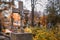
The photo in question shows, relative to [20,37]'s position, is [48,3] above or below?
above

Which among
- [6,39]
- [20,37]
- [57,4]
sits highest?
[57,4]

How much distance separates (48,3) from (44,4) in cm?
87

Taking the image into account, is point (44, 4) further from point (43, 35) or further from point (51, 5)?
point (43, 35)

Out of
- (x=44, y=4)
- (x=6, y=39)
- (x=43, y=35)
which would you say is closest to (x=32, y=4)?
(x=44, y=4)

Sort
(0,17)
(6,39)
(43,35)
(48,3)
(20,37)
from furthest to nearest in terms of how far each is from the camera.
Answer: (0,17), (48,3), (6,39), (43,35), (20,37)

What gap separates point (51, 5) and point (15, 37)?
9.40 meters

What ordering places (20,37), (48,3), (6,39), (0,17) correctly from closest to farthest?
(20,37), (6,39), (48,3), (0,17)

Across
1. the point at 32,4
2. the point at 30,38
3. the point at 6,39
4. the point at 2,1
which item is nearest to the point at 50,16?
the point at 32,4

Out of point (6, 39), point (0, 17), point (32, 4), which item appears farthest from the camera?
point (0, 17)

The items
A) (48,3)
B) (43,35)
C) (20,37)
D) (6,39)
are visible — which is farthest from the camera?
(48,3)

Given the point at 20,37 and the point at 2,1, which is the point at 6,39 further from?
the point at 2,1

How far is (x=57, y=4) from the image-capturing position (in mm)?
18016

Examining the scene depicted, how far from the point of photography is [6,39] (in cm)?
1279

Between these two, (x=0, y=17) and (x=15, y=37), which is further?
(x=0, y=17)
